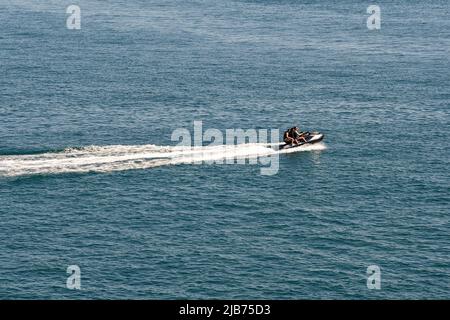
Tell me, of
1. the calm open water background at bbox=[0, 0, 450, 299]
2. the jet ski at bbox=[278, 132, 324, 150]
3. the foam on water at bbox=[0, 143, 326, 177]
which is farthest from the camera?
the jet ski at bbox=[278, 132, 324, 150]

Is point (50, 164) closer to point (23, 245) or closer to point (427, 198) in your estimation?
point (23, 245)

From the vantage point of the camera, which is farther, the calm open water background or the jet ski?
the jet ski

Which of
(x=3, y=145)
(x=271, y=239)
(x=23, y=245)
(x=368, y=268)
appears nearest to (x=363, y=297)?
(x=368, y=268)

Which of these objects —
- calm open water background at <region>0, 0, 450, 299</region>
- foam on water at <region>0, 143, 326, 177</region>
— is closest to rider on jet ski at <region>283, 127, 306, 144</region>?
foam on water at <region>0, 143, 326, 177</region>

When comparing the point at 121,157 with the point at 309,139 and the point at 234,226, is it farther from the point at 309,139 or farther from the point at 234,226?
the point at 309,139

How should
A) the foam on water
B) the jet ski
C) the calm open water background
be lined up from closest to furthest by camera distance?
the calm open water background → the foam on water → the jet ski

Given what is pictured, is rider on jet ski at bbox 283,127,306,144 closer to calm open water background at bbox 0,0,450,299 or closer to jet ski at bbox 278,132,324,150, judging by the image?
jet ski at bbox 278,132,324,150

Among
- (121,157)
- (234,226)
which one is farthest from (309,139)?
(234,226)
